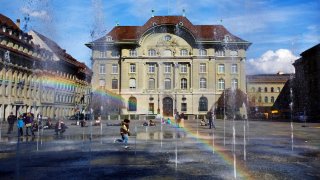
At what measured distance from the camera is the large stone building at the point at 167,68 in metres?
76.9

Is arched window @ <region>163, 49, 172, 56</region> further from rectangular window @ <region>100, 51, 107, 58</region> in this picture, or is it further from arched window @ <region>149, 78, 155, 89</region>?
rectangular window @ <region>100, 51, 107, 58</region>

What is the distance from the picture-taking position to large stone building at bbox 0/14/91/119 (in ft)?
178

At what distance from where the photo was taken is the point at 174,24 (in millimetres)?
75000

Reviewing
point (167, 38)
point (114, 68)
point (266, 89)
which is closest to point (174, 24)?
point (167, 38)

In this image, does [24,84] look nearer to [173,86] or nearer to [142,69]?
[142,69]

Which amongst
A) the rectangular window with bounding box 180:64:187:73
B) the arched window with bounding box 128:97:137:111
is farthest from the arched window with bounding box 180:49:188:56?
the arched window with bounding box 128:97:137:111

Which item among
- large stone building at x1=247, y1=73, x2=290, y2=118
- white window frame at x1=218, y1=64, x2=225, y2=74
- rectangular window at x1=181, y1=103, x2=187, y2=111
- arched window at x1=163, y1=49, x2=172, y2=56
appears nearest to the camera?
arched window at x1=163, y1=49, x2=172, y2=56

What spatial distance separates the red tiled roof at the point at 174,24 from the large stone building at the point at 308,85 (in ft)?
46.6

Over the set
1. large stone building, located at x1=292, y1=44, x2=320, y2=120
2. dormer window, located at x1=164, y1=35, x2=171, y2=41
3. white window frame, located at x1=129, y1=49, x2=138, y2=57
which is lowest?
large stone building, located at x1=292, y1=44, x2=320, y2=120

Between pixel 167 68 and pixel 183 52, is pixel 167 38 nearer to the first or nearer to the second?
pixel 183 52

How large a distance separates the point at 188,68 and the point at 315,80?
24.4 meters

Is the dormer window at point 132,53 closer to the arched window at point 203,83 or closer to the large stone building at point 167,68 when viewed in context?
the large stone building at point 167,68

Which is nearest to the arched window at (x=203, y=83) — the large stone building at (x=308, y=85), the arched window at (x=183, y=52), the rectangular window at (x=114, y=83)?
the arched window at (x=183, y=52)

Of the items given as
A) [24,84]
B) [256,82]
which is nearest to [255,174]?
[24,84]
